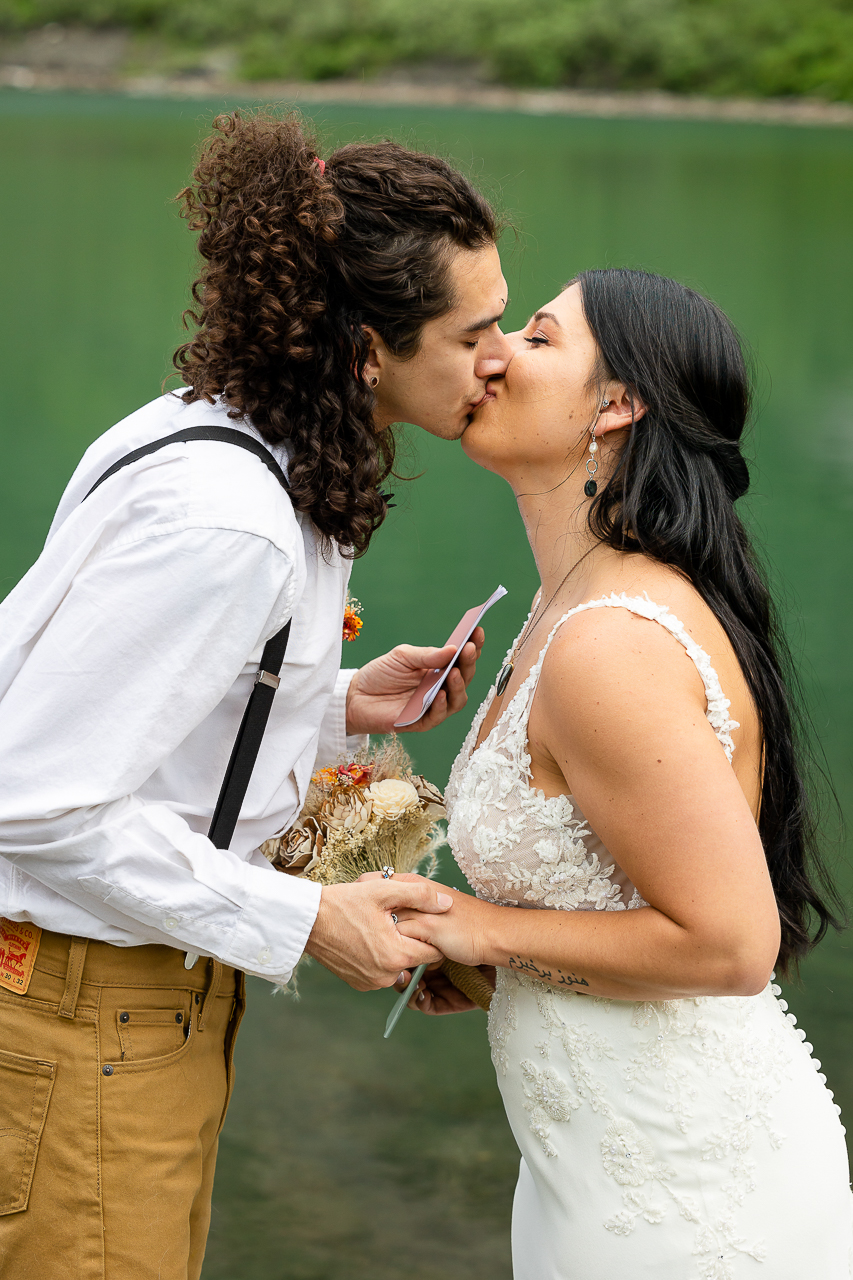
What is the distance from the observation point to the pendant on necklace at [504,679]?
6.10ft

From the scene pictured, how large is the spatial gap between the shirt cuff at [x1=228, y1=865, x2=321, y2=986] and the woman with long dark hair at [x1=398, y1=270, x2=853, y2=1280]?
180 mm

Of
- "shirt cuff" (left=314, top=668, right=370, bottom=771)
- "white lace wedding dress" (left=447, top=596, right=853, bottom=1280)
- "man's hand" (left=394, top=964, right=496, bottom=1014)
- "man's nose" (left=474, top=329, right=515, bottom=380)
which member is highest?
"man's nose" (left=474, top=329, right=515, bottom=380)

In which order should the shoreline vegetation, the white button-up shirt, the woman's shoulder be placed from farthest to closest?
the shoreline vegetation
the woman's shoulder
the white button-up shirt

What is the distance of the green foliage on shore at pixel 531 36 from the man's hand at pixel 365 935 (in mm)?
28921

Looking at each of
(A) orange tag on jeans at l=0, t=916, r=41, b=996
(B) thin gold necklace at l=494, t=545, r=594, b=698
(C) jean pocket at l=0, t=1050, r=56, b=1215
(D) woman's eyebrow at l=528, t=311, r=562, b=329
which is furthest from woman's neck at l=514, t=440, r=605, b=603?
(C) jean pocket at l=0, t=1050, r=56, b=1215

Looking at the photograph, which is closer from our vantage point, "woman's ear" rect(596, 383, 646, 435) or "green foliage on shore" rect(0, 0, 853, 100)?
"woman's ear" rect(596, 383, 646, 435)

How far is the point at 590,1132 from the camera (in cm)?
163

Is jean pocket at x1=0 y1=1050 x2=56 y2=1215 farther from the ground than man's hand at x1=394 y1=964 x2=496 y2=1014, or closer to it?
farther from the ground

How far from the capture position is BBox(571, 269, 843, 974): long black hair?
1.65 metres

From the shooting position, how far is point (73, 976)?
4.98 feet

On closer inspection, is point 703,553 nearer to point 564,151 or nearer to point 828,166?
point 828,166

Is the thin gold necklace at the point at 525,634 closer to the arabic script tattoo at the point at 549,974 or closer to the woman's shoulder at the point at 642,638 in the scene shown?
the woman's shoulder at the point at 642,638

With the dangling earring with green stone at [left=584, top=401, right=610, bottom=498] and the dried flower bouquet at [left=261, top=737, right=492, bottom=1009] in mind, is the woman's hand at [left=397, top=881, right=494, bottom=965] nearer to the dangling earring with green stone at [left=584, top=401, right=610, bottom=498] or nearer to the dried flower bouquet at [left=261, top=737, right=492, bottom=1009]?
the dried flower bouquet at [left=261, top=737, right=492, bottom=1009]

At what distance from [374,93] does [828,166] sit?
42.9ft
